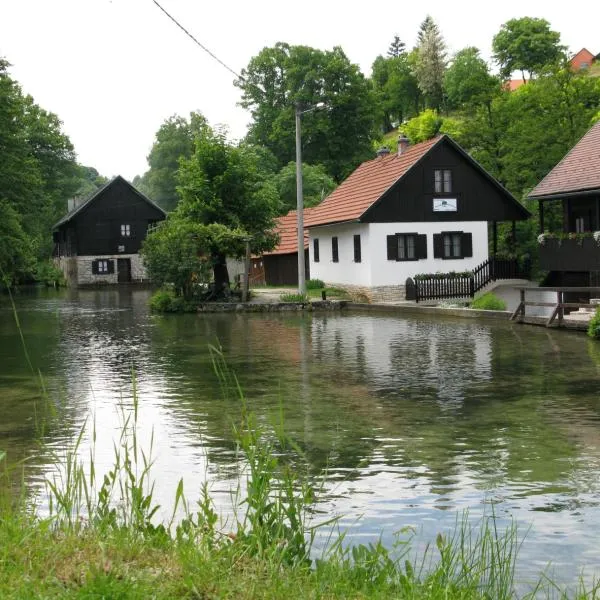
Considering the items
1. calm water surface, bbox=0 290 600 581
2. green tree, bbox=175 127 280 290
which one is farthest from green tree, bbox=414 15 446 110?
calm water surface, bbox=0 290 600 581

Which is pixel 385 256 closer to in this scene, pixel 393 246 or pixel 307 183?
pixel 393 246

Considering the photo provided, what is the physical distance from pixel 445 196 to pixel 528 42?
71775 millimetres

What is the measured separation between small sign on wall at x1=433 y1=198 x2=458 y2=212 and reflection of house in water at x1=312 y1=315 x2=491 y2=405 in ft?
39.6

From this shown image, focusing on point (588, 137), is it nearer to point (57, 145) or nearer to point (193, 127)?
point (57, 145)

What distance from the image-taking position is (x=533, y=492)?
802 centimetres

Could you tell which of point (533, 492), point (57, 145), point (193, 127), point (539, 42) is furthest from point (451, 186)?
point (539, 42)

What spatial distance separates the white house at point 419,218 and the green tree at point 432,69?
72.3 m

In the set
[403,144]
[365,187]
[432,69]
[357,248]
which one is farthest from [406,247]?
[432,69]

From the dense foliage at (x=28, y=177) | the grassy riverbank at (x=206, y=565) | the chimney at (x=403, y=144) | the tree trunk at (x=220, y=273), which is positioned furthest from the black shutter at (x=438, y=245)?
the grassy riverbank at (x=206, y=565)

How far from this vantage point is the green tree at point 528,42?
340 feet

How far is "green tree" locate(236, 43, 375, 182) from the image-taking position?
7288 cm

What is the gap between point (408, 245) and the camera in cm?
4000

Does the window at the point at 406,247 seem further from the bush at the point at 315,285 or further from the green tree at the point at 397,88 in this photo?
the green tree at the point at 397,88

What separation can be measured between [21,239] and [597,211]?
26.1 meters
